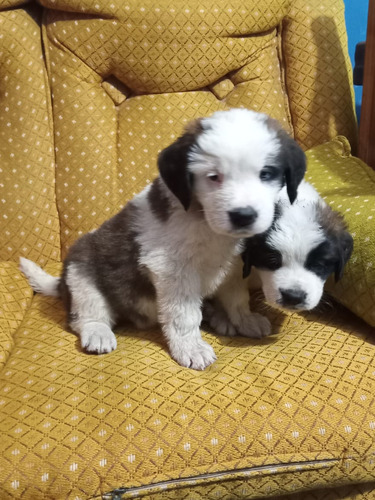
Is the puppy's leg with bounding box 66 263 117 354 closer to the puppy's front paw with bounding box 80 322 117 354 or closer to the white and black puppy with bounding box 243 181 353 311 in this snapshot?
the puppy's front paw with bounding box 80 322 117 354

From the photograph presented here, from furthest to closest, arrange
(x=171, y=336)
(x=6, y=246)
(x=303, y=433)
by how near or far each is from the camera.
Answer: (x=6, y=246), (x=171, y=336), (x=303, y=433)

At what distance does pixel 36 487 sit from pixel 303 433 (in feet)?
2.29

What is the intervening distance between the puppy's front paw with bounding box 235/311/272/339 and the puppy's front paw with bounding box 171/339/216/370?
21 centimetres

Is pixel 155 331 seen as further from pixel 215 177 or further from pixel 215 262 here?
pixel 215 177

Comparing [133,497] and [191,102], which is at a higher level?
[191,102]

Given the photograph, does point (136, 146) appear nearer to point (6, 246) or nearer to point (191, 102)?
point (191, 102)

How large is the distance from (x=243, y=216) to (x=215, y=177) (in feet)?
0.50

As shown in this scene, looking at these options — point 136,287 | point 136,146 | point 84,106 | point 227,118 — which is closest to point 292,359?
point 136,287

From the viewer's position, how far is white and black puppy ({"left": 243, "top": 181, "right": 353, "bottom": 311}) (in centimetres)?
156

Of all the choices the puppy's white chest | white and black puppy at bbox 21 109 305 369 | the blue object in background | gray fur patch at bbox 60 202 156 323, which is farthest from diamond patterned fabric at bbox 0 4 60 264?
the blue object in background

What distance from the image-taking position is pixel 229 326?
1.87 m

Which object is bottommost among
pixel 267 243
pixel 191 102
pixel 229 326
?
pixel 229 326

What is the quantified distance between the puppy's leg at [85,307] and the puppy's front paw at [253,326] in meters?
0.47

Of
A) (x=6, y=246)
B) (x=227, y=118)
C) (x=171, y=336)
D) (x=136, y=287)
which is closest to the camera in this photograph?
(x=227, y=118)
